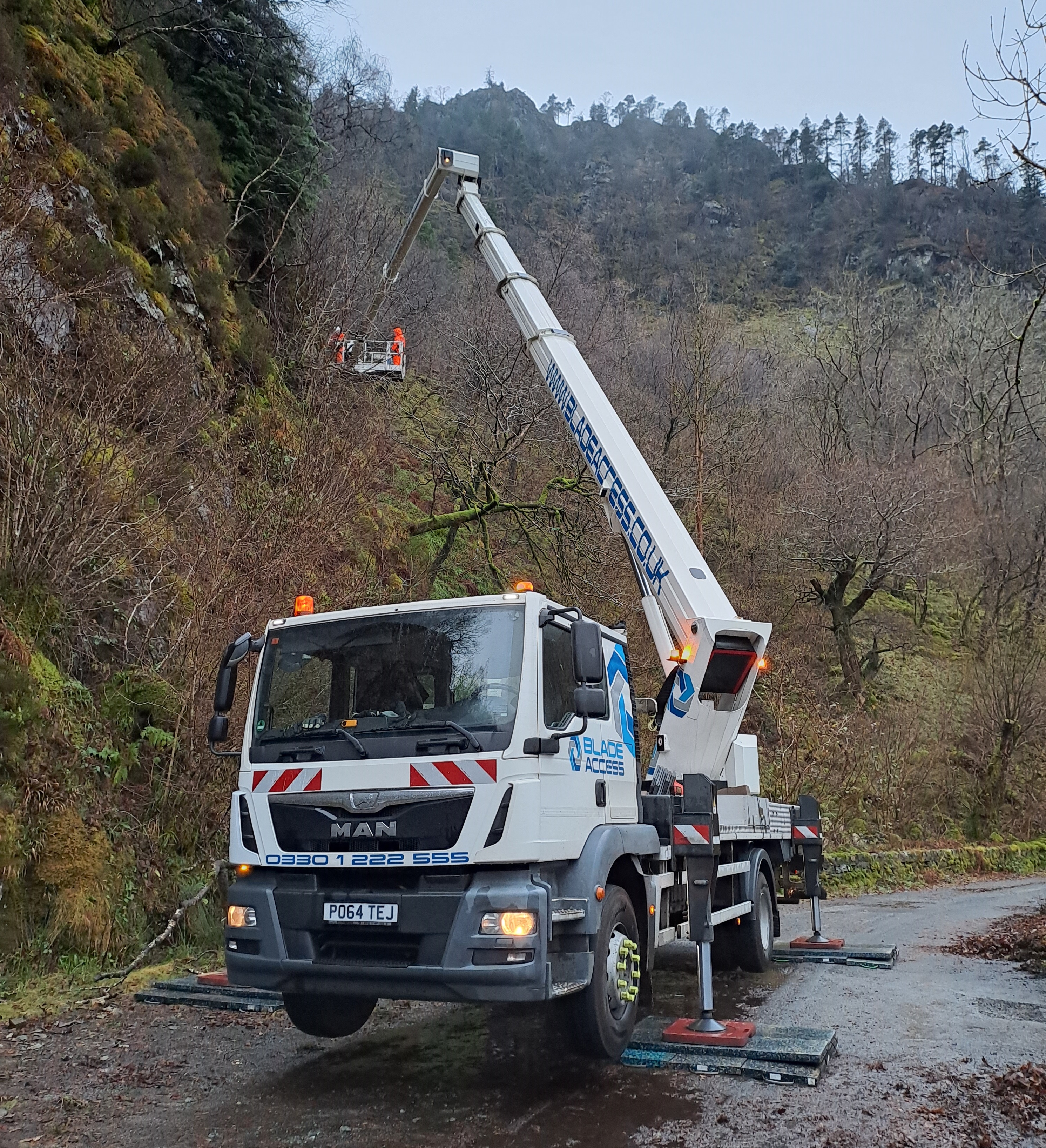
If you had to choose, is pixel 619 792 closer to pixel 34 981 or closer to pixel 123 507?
pixel 34 981

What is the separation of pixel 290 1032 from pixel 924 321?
1307 inches

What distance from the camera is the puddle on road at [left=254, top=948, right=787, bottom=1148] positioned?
4.68 meters

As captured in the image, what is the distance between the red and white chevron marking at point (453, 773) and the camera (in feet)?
16.3

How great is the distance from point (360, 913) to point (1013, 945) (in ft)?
26.6

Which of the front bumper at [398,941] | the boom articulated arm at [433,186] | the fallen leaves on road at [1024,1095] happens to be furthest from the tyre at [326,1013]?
the boom articulated arm at [433,186]

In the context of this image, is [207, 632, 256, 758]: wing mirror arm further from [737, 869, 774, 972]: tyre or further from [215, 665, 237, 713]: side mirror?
[737, 869, 774, 972]: tyre

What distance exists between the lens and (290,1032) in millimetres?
6434

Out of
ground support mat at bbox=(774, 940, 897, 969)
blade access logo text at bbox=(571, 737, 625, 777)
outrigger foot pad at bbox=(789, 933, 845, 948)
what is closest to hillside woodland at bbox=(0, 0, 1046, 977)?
blade access logo text at bbox=(571, 737, 625, 777)

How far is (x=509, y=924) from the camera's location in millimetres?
4793

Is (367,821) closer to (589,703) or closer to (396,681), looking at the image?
(396,681)

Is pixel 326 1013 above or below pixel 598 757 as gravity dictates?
below

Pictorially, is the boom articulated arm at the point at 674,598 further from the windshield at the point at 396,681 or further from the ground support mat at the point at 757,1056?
the windshield at the point at 396,681

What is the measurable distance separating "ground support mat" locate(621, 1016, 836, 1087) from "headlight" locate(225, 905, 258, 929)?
2264 mm

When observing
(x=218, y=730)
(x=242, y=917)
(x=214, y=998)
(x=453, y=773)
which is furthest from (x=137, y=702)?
(x=453, y=773)
